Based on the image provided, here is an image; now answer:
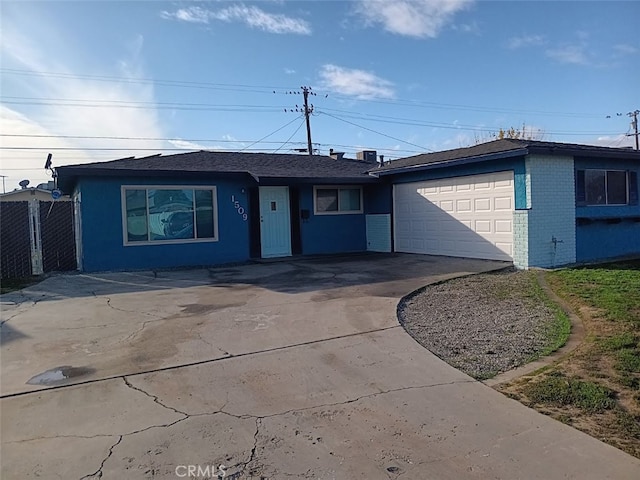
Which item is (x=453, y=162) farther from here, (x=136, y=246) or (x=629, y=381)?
(x=629, y=381)

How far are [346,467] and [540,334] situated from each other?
3975 mm

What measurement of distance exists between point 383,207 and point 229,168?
5.35 meters

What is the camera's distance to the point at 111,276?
39.0 ft

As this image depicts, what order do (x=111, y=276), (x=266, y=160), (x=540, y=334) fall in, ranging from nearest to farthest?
(x=540, y=334) < (x=111, y=276) < (x=266, y=160)

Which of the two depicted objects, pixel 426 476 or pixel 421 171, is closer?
pixel 426 476

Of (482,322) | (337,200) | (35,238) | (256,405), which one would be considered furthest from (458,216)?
(35,238)

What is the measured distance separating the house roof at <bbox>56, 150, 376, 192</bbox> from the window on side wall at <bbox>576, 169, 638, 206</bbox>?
612 cm

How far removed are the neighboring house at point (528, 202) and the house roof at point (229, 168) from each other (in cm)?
272

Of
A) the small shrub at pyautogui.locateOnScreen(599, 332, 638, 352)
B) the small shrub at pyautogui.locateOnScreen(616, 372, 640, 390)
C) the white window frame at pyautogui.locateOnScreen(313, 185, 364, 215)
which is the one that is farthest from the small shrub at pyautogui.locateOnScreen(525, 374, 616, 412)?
the white window frame at pyautogui.locateOnScreen(313, 185, 364, 215)

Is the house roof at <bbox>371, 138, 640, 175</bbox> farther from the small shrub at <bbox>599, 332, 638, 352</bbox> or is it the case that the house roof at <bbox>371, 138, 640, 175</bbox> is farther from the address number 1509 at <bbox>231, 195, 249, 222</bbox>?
the small shrub at <bbox>599, 332, 638, 352</bbox>

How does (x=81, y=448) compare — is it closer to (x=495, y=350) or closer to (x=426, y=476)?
(x=426, y=476)

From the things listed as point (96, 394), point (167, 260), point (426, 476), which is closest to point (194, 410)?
point (96, 394)

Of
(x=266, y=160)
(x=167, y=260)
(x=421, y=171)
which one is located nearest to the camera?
(x=167, y=260)

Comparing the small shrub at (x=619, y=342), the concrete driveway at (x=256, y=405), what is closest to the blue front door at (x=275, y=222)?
the concrete driveway at (x=256, y=405)
